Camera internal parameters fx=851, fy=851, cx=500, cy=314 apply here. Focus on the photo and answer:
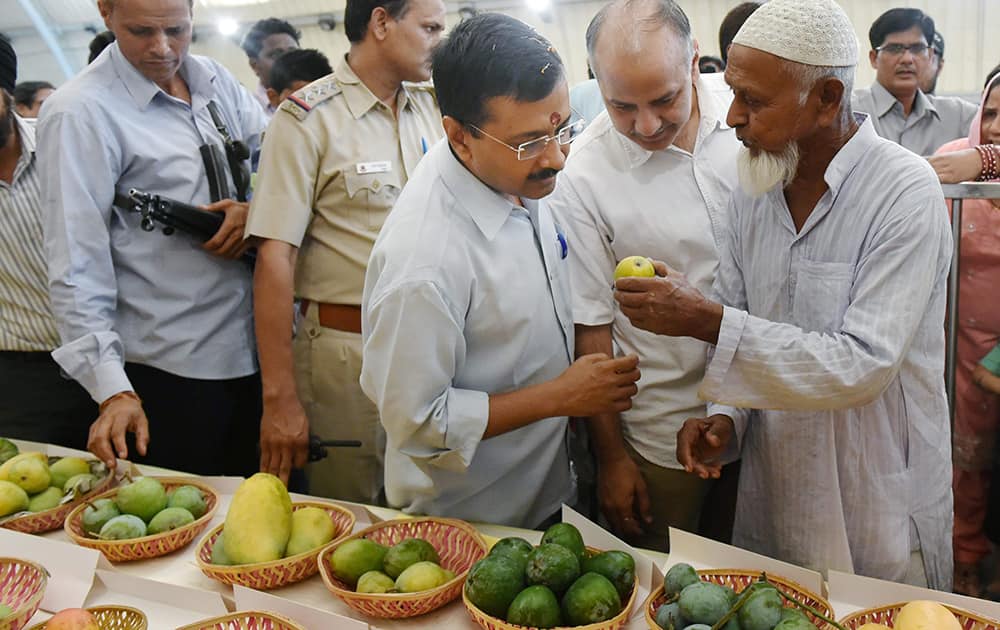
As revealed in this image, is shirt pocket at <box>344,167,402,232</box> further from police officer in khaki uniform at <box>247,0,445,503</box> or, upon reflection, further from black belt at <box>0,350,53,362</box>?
black belt at <box>0,350,53,362</box>

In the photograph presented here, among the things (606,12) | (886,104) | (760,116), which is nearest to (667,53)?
(606,12)

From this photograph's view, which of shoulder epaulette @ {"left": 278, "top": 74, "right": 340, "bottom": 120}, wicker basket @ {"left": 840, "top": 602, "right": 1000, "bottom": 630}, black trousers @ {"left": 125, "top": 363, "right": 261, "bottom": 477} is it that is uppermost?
shoulder epaulette @ {"left": 278, "top": 74, "right": 340, "bottom": 120}

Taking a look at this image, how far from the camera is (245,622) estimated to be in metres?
1.32

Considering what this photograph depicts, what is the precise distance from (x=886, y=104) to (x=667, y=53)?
2.80 m

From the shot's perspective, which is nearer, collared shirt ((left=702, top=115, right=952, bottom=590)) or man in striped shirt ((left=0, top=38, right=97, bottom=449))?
collared shirt ((left=702, top=115, right=952, bottom=590))

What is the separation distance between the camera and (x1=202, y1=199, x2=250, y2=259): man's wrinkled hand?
235 cm

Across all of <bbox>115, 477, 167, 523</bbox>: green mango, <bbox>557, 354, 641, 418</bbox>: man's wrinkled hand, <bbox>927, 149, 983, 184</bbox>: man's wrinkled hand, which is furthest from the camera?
<bbox>927, 149, 983, 184</bbox>: man's wrinkled hand

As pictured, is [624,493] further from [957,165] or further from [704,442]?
[957,165]

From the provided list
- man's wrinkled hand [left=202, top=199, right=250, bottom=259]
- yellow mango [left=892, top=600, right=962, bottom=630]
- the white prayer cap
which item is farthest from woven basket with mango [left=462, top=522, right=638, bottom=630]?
man's wrinkled hand [left=202, top=199, right=250, bottom=259]

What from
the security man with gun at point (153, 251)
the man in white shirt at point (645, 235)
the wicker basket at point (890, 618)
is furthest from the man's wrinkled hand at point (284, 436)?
the wicker basket at point (890, 618)

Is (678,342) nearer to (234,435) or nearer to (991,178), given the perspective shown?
(991,178)

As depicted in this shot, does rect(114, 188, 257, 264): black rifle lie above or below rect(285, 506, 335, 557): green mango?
above

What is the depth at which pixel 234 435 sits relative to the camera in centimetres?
258

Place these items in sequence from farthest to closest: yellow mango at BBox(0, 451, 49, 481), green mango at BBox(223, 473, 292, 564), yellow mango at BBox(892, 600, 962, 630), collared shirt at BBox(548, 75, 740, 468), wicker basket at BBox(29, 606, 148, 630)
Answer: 1. collared shirt at BBox(548, 75, 740, 468)
2. yellow mango at BBox(0, 451, 49, 481)
3. green mango at BBox(223, 473, 292, 564)
4. wicker basket at BBox(29, 606, 148, 630)
5. yellow mango at BBox(892, 600, 962, 630)
